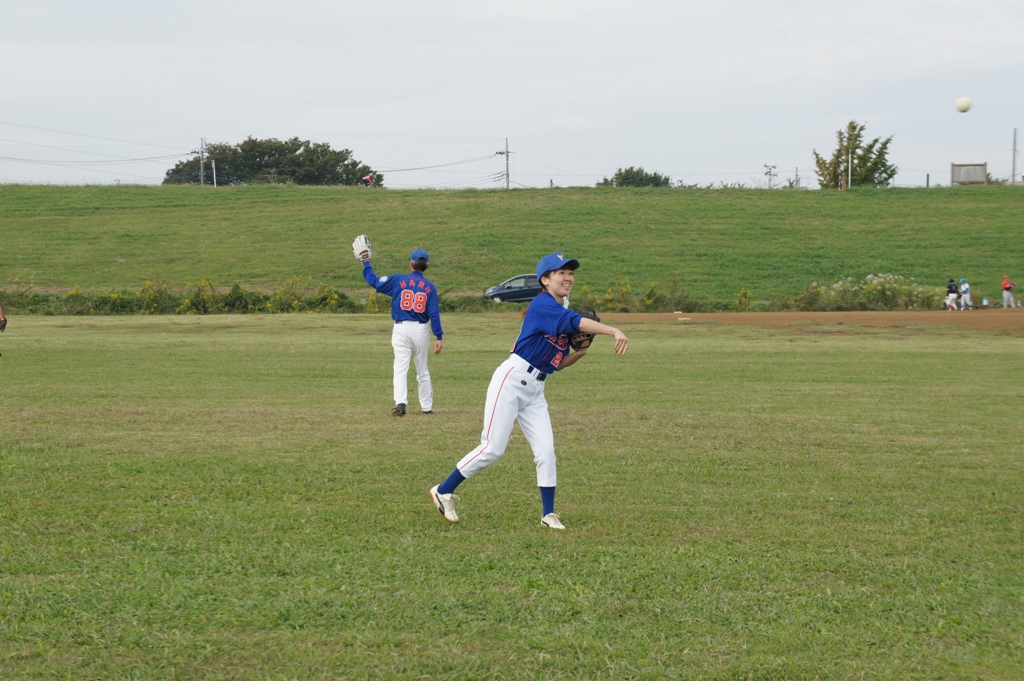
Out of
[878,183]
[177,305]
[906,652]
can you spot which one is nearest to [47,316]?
[177,305]

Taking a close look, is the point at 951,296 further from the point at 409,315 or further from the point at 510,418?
the point at 510,418

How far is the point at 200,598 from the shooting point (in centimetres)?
560

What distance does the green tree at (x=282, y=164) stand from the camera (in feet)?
327

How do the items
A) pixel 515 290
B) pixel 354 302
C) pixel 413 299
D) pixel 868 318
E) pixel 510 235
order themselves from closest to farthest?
pixel 413 299 → pixel 868 318 → pixel 354 302 → pixel 515 290 → pixel 510 235

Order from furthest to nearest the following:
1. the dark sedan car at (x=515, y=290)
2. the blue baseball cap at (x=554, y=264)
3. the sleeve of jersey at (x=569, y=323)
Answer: the dark sedan car at (x=515, y=290) < the blue baseball cap at (x=554, y=264) < the sleeve of jersey at (x=569, y=323)

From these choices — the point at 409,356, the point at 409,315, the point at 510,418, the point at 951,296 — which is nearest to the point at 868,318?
the point at 951,296

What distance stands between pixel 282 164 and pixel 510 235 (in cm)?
4875

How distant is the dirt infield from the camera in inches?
1265

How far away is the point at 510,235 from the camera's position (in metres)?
59.5

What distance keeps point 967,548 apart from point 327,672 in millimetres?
4550

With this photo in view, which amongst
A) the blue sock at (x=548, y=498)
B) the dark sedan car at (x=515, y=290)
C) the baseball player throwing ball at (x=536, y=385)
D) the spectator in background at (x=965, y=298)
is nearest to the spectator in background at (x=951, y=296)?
the spectator in background at (x=965, y=298)

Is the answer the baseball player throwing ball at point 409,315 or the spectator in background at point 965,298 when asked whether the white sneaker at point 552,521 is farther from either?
the spectator in background at point 965,298

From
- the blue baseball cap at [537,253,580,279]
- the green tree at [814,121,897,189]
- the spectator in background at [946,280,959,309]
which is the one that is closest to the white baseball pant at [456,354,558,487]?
the blue baseball cap at [537,253,580,279]

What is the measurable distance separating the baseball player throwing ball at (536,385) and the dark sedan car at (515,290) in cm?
3718
